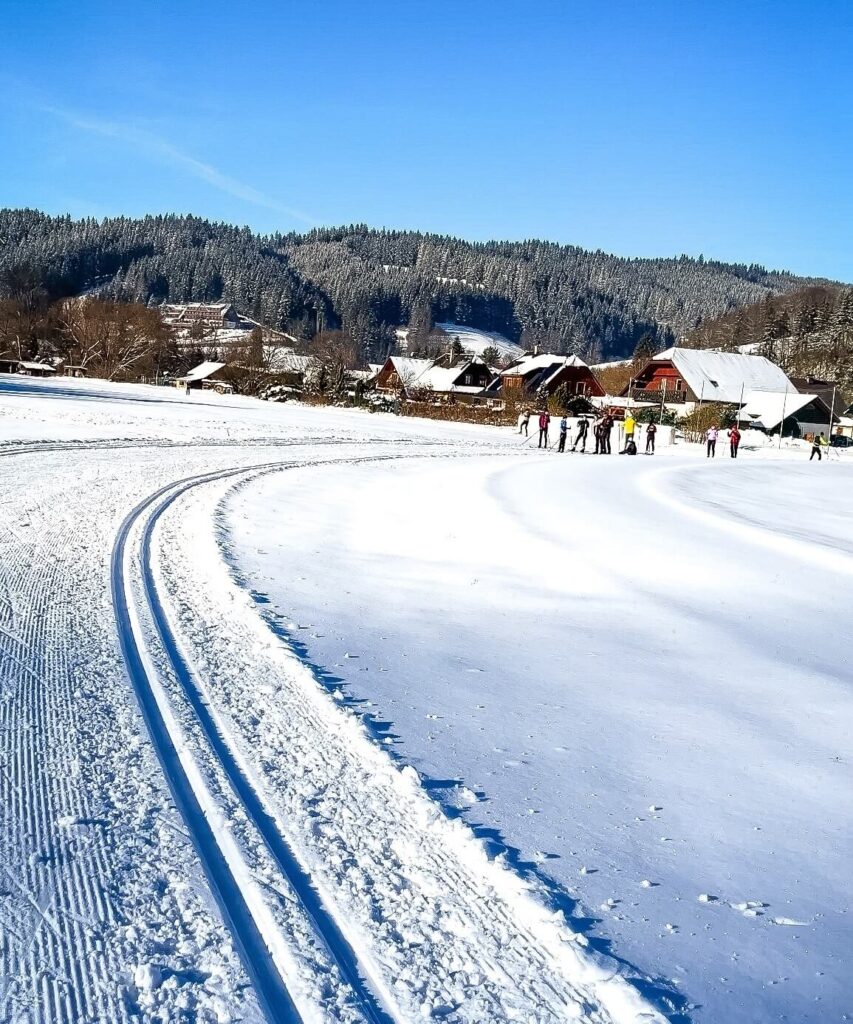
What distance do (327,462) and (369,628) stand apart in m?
14.4

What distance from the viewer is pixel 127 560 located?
8188 mm

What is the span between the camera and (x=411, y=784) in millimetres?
3975

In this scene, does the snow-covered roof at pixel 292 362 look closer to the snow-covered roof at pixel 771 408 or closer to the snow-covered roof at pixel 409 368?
the snow-covered roof at pixel 409 368

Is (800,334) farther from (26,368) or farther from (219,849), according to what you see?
(219,849)

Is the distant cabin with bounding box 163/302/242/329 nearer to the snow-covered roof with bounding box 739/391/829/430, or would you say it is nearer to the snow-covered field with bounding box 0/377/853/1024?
the snow-covered roof with bounding box 739/391/829/430

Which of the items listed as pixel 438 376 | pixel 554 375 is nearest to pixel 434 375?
pixel 438 376

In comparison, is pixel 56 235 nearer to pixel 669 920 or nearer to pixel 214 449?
pixel 214 449

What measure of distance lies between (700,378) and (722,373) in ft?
11.3

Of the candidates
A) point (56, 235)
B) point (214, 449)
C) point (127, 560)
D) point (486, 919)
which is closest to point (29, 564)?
point (127, 560)

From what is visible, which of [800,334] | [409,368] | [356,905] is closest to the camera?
[356,905]

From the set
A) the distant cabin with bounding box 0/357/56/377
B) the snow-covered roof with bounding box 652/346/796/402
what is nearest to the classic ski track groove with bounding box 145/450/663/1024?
the snow-covered roof with bounding box 652/346/796/402

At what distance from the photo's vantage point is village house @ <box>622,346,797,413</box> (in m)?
70.3

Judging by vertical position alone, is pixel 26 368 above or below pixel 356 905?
above

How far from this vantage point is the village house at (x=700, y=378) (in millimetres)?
70312
